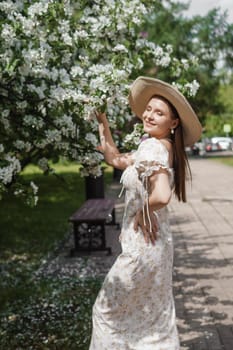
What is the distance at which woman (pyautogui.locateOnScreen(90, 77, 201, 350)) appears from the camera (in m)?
3.57

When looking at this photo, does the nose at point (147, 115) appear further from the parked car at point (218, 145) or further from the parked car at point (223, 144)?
the parked car at point (223, 144)

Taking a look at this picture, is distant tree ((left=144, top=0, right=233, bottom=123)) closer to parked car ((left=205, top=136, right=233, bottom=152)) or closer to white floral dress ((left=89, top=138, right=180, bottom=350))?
parked car ((left=205, top=136, right=233, bottom=152))

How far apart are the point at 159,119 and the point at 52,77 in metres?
2.00

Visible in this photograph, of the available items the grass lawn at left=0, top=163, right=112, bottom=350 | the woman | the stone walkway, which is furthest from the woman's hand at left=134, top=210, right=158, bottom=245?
the grass lawn at left=0, top=163, right=112, bottom=350

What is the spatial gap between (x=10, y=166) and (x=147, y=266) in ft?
5.25

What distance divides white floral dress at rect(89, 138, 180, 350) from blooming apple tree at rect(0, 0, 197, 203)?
104 centimetres

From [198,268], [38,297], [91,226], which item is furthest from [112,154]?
[91,226]

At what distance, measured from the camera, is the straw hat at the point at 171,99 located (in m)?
3.53

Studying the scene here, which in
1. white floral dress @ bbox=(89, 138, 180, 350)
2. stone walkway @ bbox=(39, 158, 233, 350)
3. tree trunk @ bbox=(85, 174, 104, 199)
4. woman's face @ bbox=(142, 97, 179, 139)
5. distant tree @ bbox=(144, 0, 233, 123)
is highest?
distant tree @ bbox=(144, 0, 233, 123)

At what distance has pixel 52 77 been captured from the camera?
17.3 ft

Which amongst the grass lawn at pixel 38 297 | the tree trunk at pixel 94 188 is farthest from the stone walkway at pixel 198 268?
the tree trunk at pixel 94 188

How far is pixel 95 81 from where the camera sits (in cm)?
420

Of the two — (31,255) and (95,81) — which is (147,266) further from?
(31,255)

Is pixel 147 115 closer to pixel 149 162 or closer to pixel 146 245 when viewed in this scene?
pixel 149 162
